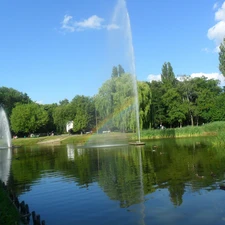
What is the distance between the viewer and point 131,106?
175 ft

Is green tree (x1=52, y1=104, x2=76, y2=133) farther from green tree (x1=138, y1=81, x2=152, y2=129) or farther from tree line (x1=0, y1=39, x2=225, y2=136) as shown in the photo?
green tree (x1=138, y1=81, x2=152, y2=129)

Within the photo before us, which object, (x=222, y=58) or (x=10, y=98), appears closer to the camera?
(x=222, y=58)

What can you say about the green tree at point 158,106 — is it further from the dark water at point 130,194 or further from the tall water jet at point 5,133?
the dark water at point 130,194

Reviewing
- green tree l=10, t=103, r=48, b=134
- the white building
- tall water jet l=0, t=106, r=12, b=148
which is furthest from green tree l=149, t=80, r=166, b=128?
tall water jet l=0, t=106, r=12, b=148

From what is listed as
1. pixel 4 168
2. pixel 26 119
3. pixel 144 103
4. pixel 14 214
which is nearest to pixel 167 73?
pixel 144 103

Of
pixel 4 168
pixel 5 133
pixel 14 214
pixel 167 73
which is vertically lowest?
pixel 4 168

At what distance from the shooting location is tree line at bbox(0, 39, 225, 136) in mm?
56000

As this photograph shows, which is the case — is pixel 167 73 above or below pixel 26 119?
above

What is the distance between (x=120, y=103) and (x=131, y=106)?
2.66 meters

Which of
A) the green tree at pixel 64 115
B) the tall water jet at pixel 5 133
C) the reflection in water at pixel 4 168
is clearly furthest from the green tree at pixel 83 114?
the reflection in water at pixel 4 168

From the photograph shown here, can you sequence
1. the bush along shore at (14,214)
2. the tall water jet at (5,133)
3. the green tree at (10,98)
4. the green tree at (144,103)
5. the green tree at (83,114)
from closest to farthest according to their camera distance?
the bush along shore at (14,214) → the green tree at (144,103) → the tall water jet at (5,133) → the green tree at (83,114) → the green tree at (10,98)

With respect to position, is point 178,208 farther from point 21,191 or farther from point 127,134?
point 127,134

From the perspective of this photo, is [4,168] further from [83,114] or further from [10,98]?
[10,98]

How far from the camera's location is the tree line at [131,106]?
5600 cm
